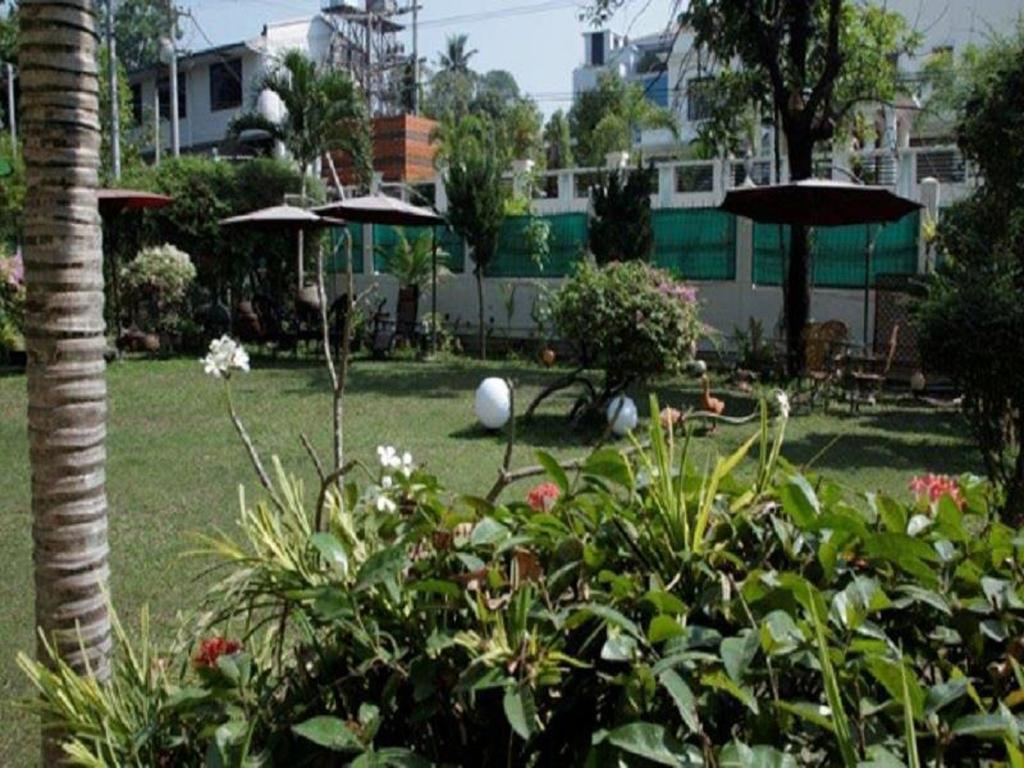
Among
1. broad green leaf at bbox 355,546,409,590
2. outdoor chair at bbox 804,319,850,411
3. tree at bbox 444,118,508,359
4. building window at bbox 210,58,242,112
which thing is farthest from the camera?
building window at bbox 210,58,242,112

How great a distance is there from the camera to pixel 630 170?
52.1 feet

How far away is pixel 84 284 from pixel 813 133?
12.6m

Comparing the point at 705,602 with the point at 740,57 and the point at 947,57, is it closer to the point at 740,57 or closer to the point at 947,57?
the point at 740,57

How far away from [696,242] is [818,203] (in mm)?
4783

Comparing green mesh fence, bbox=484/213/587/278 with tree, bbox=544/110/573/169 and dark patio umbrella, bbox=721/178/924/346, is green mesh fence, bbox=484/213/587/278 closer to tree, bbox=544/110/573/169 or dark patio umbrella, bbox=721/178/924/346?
dark patio umbrella, bbox=721/178/924/346

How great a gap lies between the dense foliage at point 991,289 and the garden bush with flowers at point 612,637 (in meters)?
2.59

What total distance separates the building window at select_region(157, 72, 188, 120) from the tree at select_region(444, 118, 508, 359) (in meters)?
25.6

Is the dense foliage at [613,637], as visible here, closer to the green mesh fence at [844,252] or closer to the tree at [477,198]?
the green mesh fence at [844,252]

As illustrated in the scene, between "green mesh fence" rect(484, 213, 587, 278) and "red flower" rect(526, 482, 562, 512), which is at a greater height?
"green mesh fence" rect(484, 213, 587, 278)

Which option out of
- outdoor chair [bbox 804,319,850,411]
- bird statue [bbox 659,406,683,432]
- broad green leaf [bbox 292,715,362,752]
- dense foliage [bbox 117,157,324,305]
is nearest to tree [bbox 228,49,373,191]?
dense foliage [bbox 117,157,324,305]

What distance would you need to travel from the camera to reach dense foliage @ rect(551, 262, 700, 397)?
948 centimetres

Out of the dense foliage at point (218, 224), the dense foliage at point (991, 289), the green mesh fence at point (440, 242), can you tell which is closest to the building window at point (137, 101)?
the green mesh fence at point (440, 242)

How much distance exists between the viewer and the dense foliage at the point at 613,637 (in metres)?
1.39

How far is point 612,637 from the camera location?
4.74 ft
